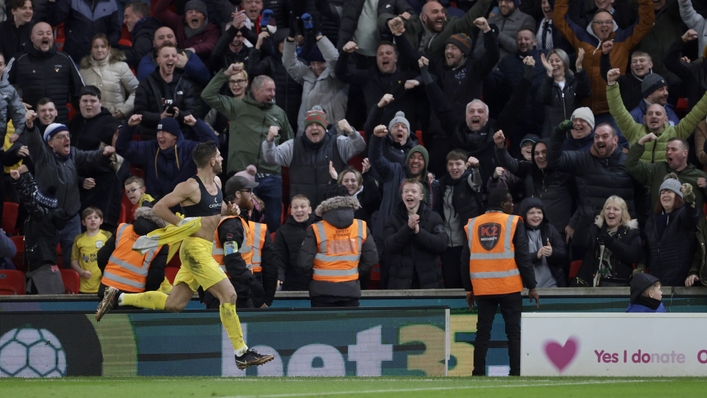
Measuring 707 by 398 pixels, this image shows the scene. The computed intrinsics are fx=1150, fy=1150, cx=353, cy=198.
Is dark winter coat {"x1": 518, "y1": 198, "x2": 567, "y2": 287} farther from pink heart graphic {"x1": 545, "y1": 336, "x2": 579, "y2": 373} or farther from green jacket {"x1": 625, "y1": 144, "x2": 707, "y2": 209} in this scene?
pink heart graphic {"x1": 545, "y1": 336, "x2": 579, "y2": 373}

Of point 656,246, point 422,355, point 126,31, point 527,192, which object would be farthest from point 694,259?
point 126,31

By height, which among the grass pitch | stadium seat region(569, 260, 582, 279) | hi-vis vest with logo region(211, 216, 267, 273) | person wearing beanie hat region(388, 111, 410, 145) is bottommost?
the grass pitch

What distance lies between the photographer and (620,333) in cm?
1030

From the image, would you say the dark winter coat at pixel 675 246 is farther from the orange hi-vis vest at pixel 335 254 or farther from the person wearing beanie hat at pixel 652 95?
the orange hi-vis vest at pixel 335 254

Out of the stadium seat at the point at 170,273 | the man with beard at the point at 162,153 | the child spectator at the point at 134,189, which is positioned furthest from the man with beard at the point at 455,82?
the child spectator at the point at 134,189

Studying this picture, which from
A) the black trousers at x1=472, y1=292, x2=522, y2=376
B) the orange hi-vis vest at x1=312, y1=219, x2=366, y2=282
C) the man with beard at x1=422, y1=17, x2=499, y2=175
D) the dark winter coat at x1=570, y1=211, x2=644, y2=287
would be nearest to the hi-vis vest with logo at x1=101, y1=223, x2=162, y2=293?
the orange hi-vis vest at x1=312, y1=219, x2=366, y2=282

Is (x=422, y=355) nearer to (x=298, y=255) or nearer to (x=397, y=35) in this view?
(x=298, y=255)

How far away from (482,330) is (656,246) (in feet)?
8.10

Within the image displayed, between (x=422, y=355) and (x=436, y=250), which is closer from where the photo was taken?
(x=422, y=355)

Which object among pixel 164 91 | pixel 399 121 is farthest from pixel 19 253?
pixel 399 121

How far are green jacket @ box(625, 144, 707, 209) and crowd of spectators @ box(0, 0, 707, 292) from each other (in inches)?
0.9

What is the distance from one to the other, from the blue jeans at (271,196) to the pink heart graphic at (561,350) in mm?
4603

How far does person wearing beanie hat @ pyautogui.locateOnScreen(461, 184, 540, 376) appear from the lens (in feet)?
35.9

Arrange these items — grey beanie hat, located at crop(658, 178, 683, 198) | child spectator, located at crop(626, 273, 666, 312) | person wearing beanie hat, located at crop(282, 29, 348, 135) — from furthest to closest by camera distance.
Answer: person wearing beanie hat, located at crop(282, 29, 348, 135)
grey beanie hat, located at crop(658, 178, 683, 198)
child spectator, located at crop(626, 273, 666, 312)
